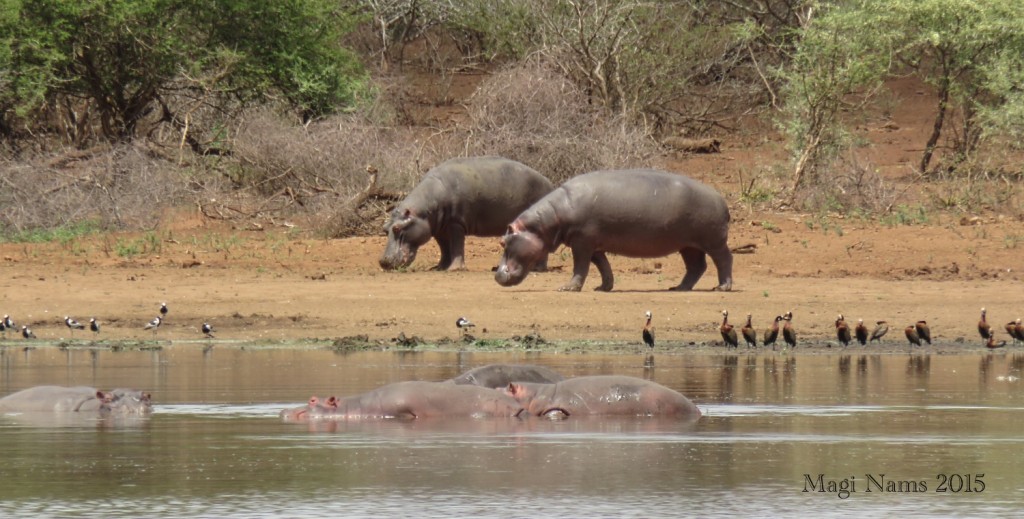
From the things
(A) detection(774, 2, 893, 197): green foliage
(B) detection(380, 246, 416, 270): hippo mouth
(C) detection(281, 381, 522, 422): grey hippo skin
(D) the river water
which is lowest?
(D) the river water

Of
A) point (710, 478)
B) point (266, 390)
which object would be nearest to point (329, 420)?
point (266, 390)

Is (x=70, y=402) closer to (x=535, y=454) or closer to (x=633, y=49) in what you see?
(x=535, y=454)

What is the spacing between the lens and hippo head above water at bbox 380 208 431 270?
21828 millimetres

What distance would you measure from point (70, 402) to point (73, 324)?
18.4 ft

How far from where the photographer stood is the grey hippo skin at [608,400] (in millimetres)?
11578

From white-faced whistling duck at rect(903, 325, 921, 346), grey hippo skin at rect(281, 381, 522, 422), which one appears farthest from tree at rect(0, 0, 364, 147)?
grey hippo skin at rect(281, 381, 522, 422)

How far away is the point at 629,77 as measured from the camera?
30.5 metres

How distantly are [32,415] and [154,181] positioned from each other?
45.6ft

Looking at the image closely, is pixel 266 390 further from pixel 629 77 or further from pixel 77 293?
pixel 629 77

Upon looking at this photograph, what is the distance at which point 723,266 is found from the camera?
19938mm

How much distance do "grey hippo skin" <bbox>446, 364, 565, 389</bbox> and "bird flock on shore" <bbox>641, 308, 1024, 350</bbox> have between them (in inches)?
155

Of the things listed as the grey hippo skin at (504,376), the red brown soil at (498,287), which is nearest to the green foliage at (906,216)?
the red brown soil at (498,287)

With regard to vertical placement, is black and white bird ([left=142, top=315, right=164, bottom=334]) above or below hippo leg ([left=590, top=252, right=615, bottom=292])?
below

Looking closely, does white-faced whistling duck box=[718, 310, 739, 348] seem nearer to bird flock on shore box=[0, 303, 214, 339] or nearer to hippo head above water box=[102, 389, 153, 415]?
bird flock on shore box=[0, 303, 214, 339]
